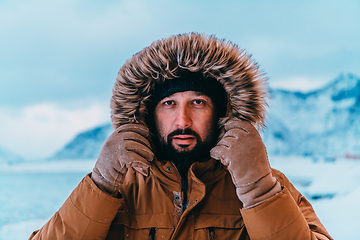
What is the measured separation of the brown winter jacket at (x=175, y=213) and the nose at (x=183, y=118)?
7.0 inches

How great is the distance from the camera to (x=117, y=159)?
0.80 metres

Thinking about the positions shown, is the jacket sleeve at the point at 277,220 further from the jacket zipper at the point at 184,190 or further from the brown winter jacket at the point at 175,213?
the jacket zipper at the point at 184,190

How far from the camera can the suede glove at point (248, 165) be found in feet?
2.40

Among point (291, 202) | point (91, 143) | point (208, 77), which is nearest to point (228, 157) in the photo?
point (291, 202)

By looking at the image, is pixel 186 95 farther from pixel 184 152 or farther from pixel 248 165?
pixel 248 165

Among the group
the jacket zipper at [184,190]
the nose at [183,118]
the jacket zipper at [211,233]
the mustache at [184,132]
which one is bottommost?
the jacket zipper at [211,233]

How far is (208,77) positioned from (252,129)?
0.33m

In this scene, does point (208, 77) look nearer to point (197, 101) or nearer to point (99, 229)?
point (197, 101)

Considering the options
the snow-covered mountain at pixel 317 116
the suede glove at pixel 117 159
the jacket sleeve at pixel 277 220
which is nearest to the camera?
the jacket sleeve at pixel 277 220

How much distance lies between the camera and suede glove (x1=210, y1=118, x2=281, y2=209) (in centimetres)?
73

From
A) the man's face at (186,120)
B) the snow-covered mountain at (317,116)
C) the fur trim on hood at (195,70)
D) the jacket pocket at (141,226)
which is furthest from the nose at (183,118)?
the snow-covered mountain at (317,116)

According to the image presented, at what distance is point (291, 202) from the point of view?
0.73 meters

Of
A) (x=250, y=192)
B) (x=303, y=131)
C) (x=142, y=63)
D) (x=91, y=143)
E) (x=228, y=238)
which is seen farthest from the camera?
(x=91, y=143)

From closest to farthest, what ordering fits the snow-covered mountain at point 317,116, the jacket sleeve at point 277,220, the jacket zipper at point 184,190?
1. the jacket sleeve at point 277,220
2. the jacket zipper at point 184,190
3. the snow-covered mountain at point 317,116
